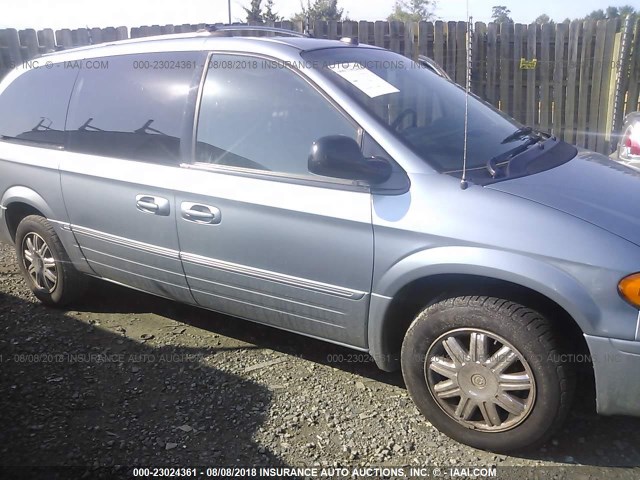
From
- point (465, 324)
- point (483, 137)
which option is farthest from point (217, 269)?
point (483, 137)

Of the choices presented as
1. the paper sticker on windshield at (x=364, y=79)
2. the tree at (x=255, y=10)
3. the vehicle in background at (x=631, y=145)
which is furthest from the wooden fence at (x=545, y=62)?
the tree at (x=255, y=10)

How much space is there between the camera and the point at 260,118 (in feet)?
10.7

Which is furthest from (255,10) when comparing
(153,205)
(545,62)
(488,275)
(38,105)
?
(488,275)

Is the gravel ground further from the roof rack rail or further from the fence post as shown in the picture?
A: the fence post

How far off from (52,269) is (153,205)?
1438 millimetres

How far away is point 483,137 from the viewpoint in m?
3.25

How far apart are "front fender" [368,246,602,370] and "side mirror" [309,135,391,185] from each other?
16.9 inches

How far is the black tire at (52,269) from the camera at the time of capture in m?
4.30

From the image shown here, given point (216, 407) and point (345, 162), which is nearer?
point (345, 162)

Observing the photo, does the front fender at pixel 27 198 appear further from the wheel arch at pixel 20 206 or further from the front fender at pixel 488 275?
the front fender at pixel 488 275

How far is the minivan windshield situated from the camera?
2977 mm

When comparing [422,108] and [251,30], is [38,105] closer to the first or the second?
[251,30]

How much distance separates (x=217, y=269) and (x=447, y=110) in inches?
63.9

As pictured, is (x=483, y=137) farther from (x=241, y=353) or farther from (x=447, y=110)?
(x=241, y=353)
